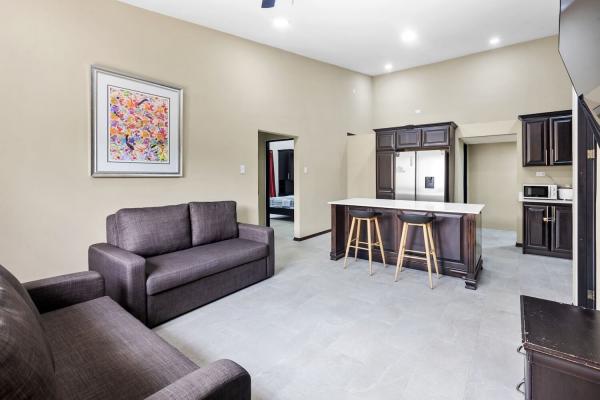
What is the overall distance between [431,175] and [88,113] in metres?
5.27

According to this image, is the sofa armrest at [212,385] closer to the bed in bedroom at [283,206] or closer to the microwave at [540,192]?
the microwave at [540,192]

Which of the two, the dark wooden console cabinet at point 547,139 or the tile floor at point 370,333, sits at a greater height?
the dark wooden console cabinet at point 547,139

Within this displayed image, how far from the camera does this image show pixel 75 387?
45.1 inches

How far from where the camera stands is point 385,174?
6.04 meters

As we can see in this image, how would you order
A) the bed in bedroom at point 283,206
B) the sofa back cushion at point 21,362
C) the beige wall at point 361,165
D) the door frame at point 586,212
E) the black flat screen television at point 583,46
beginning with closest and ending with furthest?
the sofa back cushion at point 21,362, the black flat screen television at point 583,46, the door frame at point 586,212, the beige wall at point 361,165, the bed in bedroom at point 283,206

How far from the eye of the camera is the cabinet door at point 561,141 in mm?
4395

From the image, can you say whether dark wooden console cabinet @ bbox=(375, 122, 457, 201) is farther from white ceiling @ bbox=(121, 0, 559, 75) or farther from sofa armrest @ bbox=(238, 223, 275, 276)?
sofa armrest @ bbox=(238, 223, 275, 276)

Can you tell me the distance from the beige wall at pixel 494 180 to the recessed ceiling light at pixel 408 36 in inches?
119

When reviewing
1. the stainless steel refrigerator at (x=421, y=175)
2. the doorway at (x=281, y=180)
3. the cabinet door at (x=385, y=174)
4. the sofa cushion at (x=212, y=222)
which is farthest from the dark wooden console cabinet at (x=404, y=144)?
the sofa cushion at (x=212, y=222)

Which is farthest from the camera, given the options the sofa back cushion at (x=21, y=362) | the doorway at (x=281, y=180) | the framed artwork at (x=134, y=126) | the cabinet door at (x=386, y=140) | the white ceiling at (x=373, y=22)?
the doorway at (x=281, y=180)

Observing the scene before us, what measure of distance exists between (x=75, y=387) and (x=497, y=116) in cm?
689

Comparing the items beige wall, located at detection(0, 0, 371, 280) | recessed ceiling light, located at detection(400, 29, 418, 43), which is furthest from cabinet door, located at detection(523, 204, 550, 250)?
beige wall, located at detection(0, 0, 371, 280)

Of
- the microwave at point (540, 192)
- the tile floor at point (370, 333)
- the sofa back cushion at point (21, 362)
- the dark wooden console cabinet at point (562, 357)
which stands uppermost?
the microwave at point (540, 192)

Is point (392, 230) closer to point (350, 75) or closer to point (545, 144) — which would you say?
point (545, 144)
